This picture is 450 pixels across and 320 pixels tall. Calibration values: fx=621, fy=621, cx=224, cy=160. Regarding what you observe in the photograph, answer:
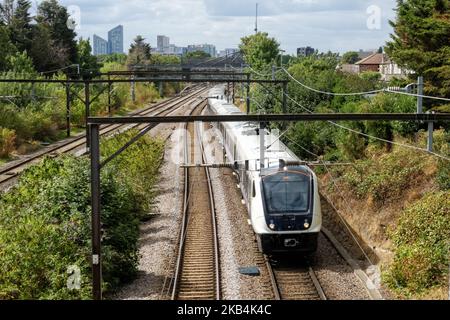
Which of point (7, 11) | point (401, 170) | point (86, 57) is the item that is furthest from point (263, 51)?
point (401, 170)

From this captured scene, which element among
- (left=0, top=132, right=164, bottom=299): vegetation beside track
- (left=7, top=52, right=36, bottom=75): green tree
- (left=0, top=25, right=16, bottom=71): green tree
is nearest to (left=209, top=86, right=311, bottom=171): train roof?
(left=0, top=132, right=164, bottom=299): vegetation beside track

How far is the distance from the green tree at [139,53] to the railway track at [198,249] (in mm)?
62369

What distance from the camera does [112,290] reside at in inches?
577

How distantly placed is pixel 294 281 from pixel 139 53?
7798 centimetres

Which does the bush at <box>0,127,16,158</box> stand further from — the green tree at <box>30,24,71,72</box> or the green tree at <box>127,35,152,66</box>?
the green tree at <box>127,35,152,66</box>

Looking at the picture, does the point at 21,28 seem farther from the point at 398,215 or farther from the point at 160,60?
the point at 398,215

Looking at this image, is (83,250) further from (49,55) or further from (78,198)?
(49,55)

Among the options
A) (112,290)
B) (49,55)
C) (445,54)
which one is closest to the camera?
(112,290)

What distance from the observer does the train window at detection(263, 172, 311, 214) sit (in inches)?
637

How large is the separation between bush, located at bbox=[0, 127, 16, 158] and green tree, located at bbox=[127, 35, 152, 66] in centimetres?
4961

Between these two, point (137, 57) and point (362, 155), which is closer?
point (362, 155)
